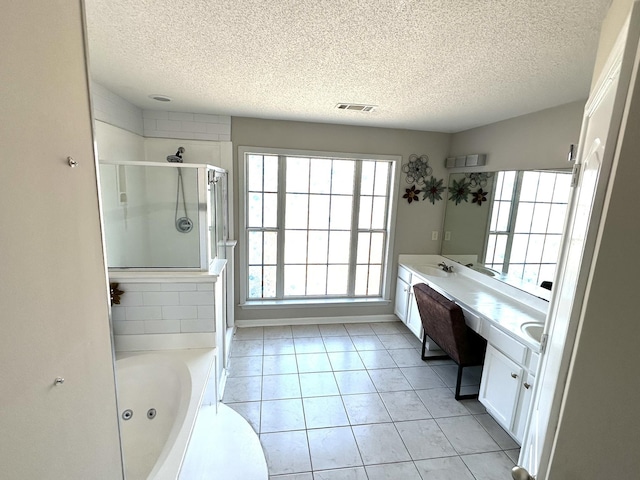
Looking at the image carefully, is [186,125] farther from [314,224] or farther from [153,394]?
[153,394]

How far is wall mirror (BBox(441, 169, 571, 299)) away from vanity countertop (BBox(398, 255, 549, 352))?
90 mm

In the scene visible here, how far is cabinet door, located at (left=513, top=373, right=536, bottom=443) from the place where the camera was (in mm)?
1994

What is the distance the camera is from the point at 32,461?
1.73 ft

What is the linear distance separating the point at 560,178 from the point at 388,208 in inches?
70.9

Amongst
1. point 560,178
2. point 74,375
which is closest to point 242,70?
point 74,375

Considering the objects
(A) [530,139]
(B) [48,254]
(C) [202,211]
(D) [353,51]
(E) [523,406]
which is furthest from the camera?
(A) [530,139]

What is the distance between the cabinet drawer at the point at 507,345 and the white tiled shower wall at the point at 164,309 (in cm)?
216

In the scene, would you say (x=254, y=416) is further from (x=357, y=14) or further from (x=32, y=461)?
(x=357, y=14)

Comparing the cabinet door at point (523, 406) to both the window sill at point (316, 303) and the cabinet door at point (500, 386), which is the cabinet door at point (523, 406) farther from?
the window sill at point (316, 303)

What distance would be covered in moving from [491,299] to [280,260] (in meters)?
2.31

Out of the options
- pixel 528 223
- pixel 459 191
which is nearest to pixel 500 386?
pixel 528 223

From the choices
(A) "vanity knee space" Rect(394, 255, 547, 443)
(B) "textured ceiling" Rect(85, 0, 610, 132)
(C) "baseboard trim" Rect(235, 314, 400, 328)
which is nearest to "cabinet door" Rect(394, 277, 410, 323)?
(C) "baseboard trim" Rect(235, 314, 400, 328)

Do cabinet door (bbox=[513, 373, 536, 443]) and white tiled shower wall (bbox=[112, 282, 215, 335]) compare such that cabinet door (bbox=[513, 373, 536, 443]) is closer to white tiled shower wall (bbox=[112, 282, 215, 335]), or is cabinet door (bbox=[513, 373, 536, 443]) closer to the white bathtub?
the white bathtub

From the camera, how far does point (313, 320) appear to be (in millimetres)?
3895
